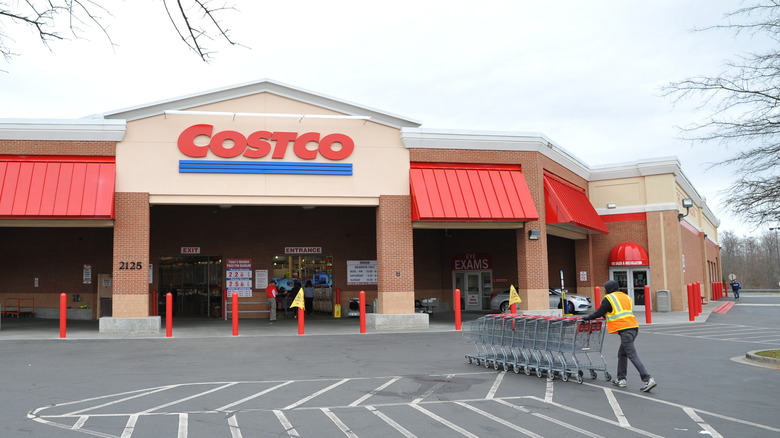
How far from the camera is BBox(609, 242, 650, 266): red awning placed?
2983cm

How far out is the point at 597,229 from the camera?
28297 mm

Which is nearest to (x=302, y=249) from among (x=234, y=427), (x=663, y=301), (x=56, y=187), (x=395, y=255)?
(x=395, y=255)

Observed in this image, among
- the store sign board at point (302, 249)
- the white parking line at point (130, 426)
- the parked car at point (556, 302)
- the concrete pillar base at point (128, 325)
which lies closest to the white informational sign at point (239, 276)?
the store sign board at point (302, 249)

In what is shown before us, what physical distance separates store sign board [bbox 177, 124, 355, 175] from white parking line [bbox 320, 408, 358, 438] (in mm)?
13736

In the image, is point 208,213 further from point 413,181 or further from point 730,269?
point 730,269

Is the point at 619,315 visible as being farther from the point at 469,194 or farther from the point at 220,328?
the point at 220,328

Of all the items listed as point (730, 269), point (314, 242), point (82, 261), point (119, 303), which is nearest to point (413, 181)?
point (314, 242)

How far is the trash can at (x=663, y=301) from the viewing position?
96.2ft

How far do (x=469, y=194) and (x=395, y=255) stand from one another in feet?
11.1

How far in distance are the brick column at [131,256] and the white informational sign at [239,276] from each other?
7092 millimetres

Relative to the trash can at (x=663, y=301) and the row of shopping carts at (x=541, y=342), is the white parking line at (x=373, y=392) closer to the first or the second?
the row of shopping carts at (x=541, y=342)

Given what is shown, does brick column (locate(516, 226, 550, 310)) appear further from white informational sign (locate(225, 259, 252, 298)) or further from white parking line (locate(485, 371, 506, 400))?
white informational sign (locate(225, 259, 252, 298))

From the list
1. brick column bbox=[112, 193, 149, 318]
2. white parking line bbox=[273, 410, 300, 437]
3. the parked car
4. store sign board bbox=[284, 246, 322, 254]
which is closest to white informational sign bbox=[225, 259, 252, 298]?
store sign board bbox=[284, 246, 322, 254]

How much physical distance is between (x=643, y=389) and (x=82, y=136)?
18.2 m
